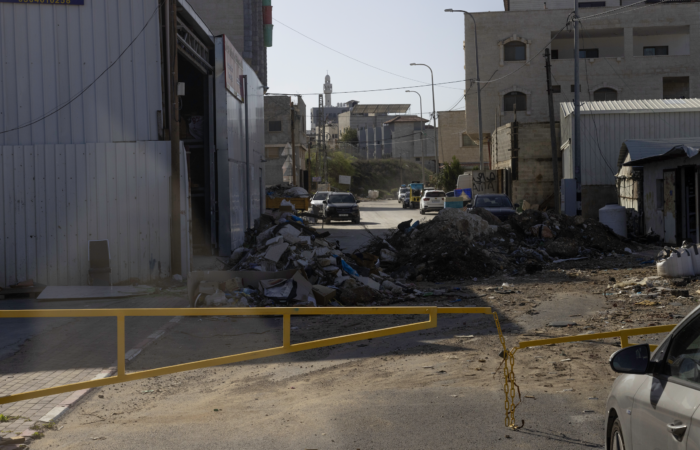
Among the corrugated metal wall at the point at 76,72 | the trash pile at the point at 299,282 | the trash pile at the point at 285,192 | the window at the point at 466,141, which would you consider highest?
the window at the point at 466,141

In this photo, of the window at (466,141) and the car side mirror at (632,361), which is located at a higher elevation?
the window at (466,141)

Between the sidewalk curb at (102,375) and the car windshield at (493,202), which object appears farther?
the car windshield at (493,202)

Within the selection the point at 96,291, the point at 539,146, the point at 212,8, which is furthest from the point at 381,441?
the point at 212,8

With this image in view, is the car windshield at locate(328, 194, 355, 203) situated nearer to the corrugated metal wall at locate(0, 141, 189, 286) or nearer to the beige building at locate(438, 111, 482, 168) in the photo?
the corrugated metal wall at locate(0, 141, 189, 286)

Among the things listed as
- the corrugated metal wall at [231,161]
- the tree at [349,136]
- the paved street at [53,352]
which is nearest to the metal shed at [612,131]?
the corrugated metal wall at [231,161]

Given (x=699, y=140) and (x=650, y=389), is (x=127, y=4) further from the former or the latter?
(x=699, y=140)

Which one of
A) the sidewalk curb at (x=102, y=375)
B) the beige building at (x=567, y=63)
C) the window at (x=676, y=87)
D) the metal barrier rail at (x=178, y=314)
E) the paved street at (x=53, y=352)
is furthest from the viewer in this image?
A: the window at (x=676, y=87)

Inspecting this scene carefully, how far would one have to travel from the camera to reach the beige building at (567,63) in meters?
52.9

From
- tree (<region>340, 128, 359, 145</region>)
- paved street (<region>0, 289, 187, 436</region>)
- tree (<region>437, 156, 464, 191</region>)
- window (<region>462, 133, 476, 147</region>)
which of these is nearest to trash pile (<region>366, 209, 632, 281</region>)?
paved street (<region>0, 289, 187, 436</region>)

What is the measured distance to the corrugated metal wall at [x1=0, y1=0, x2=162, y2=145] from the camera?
14883mm

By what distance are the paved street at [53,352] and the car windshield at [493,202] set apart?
56.0ft

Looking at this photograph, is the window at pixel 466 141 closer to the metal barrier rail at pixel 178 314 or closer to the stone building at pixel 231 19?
the stone building at pixel 231 19

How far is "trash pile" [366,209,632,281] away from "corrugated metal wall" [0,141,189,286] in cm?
649

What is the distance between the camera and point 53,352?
857 cm
